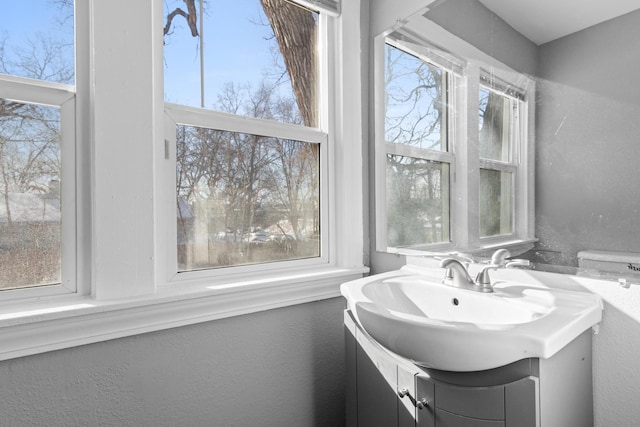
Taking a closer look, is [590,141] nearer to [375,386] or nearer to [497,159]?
[497,159]

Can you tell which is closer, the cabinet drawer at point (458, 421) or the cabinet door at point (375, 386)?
the cabinet drawer at point (458, 421)

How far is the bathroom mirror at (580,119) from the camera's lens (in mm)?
898

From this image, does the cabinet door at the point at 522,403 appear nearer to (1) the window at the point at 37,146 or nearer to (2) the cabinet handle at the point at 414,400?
(2) the cabinet handle at the point at 414,400

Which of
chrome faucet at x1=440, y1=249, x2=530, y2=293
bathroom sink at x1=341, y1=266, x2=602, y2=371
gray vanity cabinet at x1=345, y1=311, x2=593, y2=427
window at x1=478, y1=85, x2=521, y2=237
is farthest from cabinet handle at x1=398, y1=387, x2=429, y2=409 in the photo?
window at x1=478, y1=85, x2=521, y2=237

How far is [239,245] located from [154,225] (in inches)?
12.6

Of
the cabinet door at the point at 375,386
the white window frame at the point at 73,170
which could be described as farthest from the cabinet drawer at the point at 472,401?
the white window frame at the point at 73,170

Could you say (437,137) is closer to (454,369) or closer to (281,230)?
(281,230)

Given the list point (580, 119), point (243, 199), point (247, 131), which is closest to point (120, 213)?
point (243, 199)

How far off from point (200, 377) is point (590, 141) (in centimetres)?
132

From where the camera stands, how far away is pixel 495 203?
Result: 1.17 meters

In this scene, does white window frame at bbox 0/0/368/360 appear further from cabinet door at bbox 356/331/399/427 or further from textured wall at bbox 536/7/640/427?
textured wall at bbox 536/7/640/427

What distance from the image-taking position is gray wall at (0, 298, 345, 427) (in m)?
0.91

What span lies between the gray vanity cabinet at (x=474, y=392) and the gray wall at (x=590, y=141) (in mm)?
274

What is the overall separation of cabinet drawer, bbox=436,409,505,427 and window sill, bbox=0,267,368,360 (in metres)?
0.63
